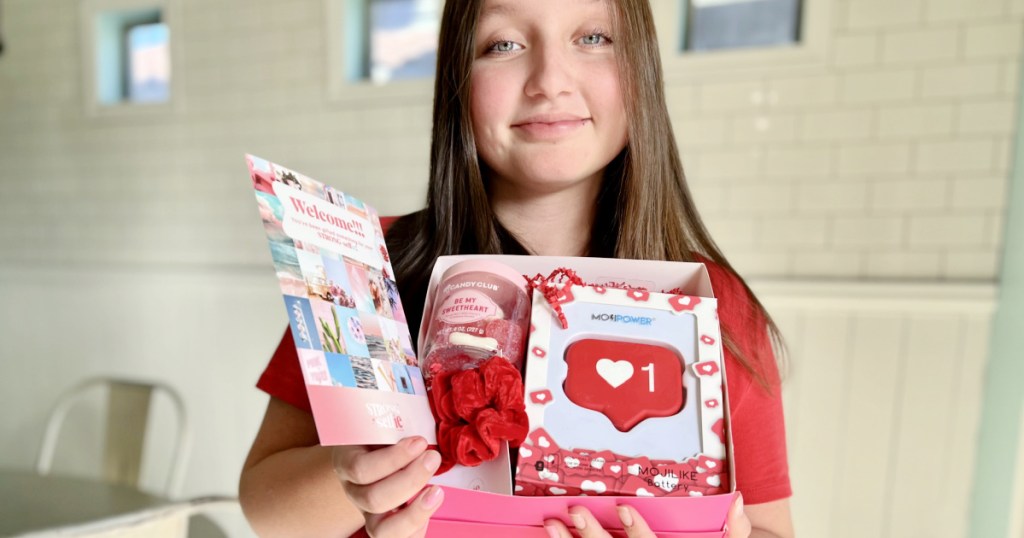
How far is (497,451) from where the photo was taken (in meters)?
0.45

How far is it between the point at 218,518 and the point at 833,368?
2.21 m

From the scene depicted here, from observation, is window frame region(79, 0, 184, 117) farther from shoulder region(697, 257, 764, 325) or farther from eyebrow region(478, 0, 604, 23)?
shoulder region(697, 257, 764, 325)

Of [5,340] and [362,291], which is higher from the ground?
[362,291]

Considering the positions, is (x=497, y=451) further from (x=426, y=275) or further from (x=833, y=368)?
(x=833, y=368)

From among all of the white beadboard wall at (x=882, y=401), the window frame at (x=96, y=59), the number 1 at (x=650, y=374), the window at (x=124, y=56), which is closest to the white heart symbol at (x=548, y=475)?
the number 1 at (x=650, y=374)

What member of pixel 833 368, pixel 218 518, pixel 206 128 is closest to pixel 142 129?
pixel 206 128

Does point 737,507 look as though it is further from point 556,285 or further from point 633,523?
point 556,285

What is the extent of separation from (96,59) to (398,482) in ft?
9.23

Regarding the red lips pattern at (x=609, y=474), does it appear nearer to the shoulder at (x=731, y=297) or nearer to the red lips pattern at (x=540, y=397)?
the red lips pattern at (x=540, y=397)

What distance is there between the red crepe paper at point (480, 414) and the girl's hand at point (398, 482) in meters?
0.02

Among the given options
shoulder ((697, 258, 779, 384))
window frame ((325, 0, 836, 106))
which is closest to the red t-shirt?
shoulder ((697, 258, 779, 384))

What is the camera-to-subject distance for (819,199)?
5.33 ft

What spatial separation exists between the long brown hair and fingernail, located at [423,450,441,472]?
0.25m

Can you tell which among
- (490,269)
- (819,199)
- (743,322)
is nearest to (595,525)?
(490,269)
